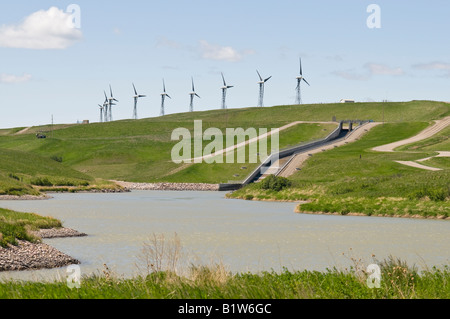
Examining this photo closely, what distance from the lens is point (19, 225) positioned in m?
44.8

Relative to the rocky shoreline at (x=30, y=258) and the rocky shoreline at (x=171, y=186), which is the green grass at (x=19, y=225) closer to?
the rocky shoreline at (x=30, y=258)

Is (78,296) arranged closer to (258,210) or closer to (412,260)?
(412,260)

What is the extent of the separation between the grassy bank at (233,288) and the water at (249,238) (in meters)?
3.44

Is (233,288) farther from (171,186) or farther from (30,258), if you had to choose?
(171,186)

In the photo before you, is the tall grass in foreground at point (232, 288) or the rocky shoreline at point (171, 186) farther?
the rocky shoreline at point (171, 186)

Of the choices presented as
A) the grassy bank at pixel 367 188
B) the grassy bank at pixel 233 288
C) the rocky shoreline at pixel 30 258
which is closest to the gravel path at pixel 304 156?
the grassy bank at pixel 367 188

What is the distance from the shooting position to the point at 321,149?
166 m

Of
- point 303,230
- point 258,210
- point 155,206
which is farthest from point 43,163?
point 303,230

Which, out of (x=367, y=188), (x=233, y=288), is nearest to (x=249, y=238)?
(x=233, y=288)

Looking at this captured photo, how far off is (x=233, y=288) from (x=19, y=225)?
26.4 meters

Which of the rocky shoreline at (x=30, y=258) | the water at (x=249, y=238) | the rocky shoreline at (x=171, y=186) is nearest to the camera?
the rocky shoreline at (x=30, y=258)

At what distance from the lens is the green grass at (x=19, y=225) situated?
39.2 meters

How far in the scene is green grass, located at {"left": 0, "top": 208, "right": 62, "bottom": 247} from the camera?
129 feet
